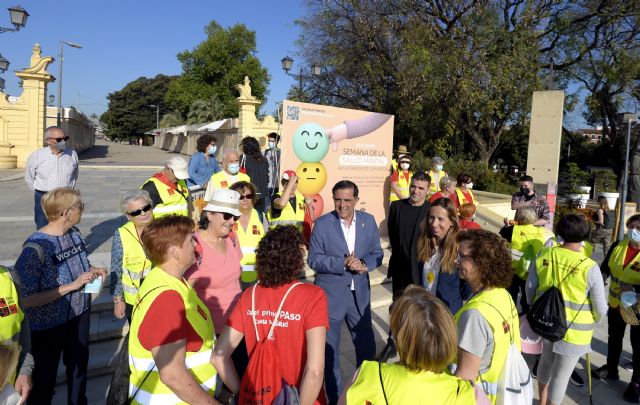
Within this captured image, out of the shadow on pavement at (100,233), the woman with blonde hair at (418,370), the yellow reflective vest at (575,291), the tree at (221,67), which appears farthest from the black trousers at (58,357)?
the tree at (221,67)

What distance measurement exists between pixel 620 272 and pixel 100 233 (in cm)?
835

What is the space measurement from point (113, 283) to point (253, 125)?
70.0ft

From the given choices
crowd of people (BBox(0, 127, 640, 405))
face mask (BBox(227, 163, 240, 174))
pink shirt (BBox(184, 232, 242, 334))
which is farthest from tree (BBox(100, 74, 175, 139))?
pink shirt (BBox(184, 232, 242, 334))

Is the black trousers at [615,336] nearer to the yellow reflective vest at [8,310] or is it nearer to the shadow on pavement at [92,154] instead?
the yellow reflective vest at [8,310]

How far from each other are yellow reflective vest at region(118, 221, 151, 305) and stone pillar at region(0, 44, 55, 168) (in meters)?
23.1

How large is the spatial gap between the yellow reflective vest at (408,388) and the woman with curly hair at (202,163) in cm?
574

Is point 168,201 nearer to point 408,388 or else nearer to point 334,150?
point 334,150

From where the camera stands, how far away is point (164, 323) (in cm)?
185

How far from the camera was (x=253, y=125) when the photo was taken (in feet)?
78.4

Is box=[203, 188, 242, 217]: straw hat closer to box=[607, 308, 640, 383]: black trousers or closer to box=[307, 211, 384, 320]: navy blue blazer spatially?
box=[307, 211, 384, 320]: navy blue blazer

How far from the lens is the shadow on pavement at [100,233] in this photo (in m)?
7.28

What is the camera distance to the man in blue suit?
3270 mm

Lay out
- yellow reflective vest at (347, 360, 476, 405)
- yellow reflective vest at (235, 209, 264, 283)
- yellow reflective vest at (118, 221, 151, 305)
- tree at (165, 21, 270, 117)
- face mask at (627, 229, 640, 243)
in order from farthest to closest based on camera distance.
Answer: tree at (165, 21, 270, 117) < face mask at (627, 229, 640, 243) < yellow reflective vest at (235, 209, 264, 283) < yellow reflective vest at (118, 221, 151, 305) < yellow reflective vest at (347, 360, 476, 405)

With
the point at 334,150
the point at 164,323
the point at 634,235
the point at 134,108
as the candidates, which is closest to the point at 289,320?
the point at 164,323
